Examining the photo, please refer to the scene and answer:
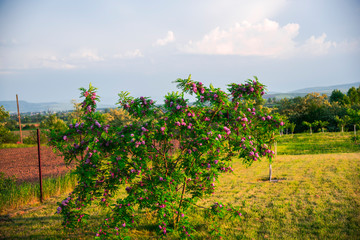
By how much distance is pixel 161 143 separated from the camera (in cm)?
474

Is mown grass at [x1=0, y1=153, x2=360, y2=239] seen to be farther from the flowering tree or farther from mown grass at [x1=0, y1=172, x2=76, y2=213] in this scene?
the flowering tree

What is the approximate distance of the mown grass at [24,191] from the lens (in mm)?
7184

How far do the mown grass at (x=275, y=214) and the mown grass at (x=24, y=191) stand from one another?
0.49 metres

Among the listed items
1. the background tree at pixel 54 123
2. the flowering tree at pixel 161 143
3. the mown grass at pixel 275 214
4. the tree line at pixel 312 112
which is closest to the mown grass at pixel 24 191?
the mown grass at pixel 275 214

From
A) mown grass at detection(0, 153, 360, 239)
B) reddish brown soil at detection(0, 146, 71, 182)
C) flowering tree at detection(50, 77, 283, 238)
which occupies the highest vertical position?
flowering tree at detection(50, 77, 283, 238)

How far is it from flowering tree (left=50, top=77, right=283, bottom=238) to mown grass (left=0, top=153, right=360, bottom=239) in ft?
3.38

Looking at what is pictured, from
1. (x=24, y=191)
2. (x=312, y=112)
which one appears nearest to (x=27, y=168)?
(x=24, y=191)

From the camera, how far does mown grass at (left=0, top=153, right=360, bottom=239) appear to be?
5.34 meters

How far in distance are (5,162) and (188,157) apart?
1548cm

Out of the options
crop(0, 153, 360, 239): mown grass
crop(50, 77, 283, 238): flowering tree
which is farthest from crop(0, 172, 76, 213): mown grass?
crop(50, 77, 283, 238): flowering tree

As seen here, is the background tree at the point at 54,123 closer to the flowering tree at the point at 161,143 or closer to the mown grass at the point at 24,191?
the mown grass at the point at 24,191

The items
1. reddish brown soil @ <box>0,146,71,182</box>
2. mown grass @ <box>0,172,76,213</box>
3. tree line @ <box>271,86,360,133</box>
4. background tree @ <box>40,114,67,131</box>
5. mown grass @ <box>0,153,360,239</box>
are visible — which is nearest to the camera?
mown grass @ <box>0,153,360,239</box>

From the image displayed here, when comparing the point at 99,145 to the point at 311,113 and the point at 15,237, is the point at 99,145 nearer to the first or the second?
the point at 15,237

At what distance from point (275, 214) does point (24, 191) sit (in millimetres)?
7808
